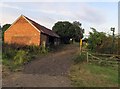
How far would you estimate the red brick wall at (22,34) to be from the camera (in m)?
40.0

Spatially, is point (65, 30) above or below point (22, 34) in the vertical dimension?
above

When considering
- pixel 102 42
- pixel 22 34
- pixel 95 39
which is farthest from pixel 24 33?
pixel 102 42

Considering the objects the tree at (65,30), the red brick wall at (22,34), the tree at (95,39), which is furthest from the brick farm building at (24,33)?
the tree at (65,30)

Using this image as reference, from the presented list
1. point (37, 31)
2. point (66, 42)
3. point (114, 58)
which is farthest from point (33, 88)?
point (66, 42)

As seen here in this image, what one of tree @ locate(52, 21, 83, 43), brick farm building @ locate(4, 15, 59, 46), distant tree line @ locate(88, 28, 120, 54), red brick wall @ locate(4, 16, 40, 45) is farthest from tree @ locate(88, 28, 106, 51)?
tree @ locate(52, 21, 83, 43)

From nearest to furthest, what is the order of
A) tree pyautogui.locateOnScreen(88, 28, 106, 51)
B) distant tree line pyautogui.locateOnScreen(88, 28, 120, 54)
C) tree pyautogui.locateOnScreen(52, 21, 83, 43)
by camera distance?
distant tree line pyautogui.locateOnScreen(88, 28, 120, 54) → tree pyautogui.locateOnScreen(88, 28, 106, 51) → tree pyautogui.locateOnScreen(52, 21, 83, 43)

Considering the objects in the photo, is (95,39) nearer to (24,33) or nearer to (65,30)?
(24,33)

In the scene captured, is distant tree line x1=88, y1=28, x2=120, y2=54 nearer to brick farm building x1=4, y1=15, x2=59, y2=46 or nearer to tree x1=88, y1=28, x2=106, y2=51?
tree x1=88, y1=28, x2=106, y2=51

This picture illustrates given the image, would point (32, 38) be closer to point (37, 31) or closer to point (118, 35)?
point (37, 31)

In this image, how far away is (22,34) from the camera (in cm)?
4125

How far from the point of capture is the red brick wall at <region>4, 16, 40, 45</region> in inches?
1577

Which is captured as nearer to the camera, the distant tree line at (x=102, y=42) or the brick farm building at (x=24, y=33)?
the distant tree line at (x=102, y=42)

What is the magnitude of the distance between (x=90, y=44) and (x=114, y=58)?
33.6 feet

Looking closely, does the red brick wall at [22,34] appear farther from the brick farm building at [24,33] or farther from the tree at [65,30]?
the tree at [65,30]
